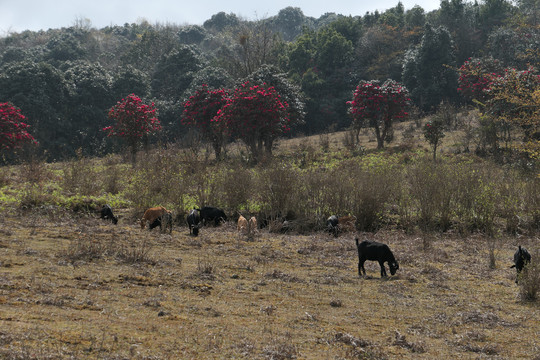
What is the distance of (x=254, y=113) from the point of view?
24500mm

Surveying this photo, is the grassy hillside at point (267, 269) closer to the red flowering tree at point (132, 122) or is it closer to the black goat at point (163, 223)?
the black goat at point (163, 223)

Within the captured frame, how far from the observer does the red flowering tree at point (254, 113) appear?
80.5 ft

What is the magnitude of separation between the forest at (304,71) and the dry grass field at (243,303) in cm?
1918

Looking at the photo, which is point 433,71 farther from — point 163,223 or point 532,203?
point 163,223

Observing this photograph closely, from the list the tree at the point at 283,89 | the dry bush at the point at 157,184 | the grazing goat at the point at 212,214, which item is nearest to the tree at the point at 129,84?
the tree at the point at 283,89

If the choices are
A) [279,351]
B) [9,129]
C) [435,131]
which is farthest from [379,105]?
[279,351]

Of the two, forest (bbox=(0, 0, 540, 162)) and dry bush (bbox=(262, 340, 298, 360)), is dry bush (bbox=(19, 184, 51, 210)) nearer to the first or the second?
dry bush (bbox=(262, 340, 298, 360))

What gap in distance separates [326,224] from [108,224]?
5800 mm

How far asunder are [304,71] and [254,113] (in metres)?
22.9

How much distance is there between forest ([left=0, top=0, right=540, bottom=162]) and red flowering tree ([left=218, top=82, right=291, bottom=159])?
2869 mm

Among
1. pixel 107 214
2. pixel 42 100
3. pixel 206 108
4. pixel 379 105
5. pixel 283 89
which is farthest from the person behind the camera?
pixel 42 100

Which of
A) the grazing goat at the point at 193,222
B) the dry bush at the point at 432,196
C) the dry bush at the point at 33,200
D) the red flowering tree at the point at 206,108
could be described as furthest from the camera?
the red flowering tree at the point at 206,108

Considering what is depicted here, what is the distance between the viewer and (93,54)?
62.8 metres

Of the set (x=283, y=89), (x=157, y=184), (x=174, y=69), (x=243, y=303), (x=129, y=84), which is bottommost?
(x=243, y=303)
